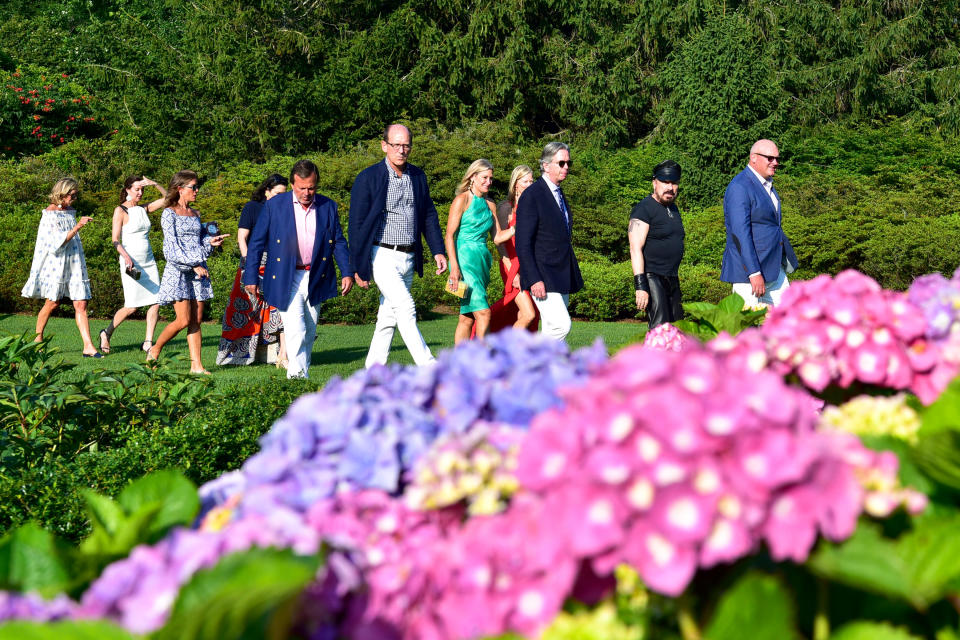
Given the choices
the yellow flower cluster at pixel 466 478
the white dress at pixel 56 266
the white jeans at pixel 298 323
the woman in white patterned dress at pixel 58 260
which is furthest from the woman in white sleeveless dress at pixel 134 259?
the yellow flower cluster at pixel 466 478

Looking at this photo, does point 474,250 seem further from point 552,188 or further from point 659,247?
point 659,247

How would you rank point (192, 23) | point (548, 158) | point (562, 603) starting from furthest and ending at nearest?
point (192, 23)
point (548, 158)
point (562, 603)

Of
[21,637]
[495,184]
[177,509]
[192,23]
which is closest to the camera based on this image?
[21,637]

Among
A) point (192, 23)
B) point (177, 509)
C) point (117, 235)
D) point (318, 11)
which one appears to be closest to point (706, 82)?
point (318, 11)

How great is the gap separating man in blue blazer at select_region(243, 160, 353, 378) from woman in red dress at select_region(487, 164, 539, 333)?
152cm

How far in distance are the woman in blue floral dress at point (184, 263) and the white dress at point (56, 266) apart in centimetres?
223

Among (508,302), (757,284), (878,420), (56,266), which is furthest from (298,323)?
(878,420)

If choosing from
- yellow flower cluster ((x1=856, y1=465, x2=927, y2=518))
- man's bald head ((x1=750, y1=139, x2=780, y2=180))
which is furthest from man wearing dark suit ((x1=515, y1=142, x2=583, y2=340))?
yellow flower cluster ((x1=856, y1=465, x2=927, y2=518))

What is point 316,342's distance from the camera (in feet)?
40.2

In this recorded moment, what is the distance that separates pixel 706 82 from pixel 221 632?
23.3 m

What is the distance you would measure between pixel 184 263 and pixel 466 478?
338 inches

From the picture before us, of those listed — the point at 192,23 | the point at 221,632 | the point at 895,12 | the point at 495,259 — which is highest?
the point at 192,23

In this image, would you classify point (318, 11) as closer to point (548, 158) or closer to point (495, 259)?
point (495, 259)

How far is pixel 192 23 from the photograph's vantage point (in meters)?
26.5
